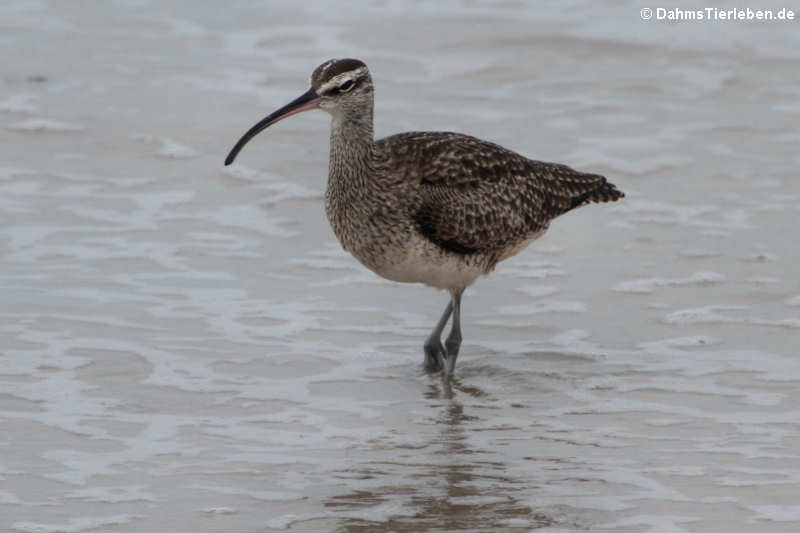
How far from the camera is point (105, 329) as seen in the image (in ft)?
33.3

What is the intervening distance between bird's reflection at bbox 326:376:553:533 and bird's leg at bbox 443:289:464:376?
1049mm

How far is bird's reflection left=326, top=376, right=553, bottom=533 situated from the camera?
7.23 meters

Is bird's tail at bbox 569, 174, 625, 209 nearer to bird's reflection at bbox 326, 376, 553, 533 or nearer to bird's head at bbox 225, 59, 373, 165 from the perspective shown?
bird's head at bbox 225, 59, 373, 165

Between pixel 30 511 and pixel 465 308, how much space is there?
457 cm

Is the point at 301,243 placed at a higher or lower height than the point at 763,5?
lower

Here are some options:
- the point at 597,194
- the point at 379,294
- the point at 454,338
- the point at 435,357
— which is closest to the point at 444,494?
the point at 435,357

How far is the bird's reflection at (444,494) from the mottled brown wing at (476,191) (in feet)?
5.69

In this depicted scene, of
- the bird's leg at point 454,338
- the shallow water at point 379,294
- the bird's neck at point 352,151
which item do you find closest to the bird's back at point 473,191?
the bird's neck at point 352,151

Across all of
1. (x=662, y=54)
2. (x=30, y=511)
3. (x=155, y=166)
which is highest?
(x=662, y=54)

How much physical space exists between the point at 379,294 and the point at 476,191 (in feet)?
4.30

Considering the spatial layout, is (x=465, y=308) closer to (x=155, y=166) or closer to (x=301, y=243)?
(x=301, y=243)

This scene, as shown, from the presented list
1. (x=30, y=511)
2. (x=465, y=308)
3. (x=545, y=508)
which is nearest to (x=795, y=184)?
(x=465, y=308)

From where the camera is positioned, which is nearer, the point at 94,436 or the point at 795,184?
the point at 94,436

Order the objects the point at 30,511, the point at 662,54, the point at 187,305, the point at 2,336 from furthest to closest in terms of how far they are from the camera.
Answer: the point at 662,54, the point at 187,305, the point at 2,336, the point at 30,511
